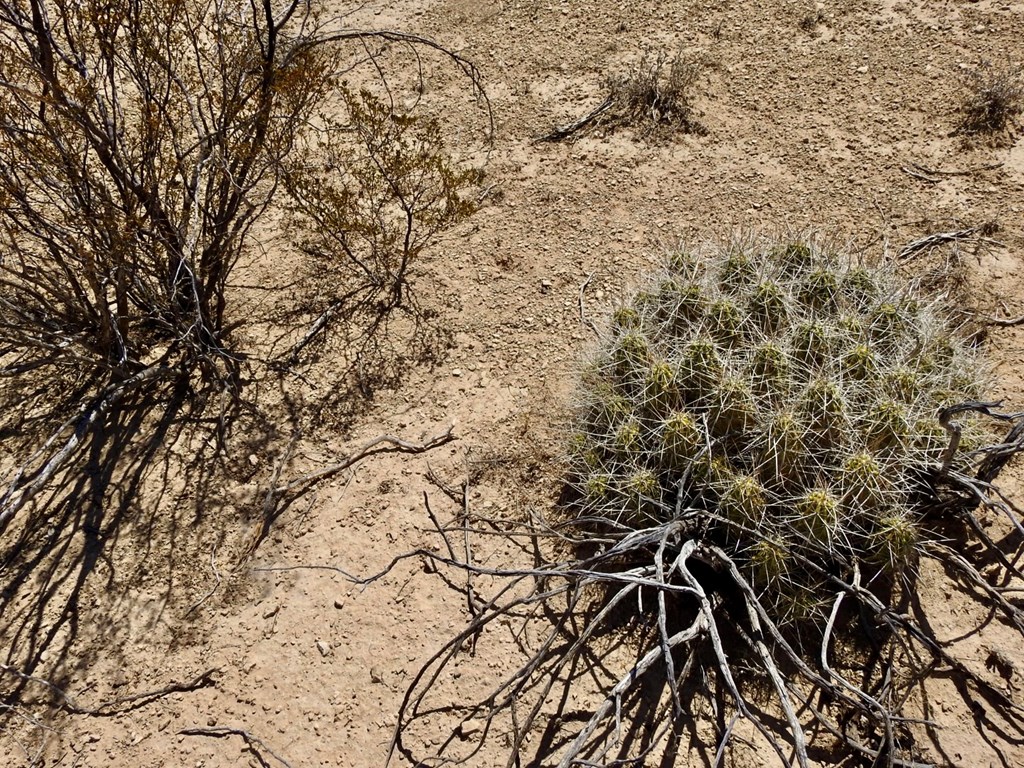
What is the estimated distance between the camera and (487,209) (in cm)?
485

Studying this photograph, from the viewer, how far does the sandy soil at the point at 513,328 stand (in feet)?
9.64

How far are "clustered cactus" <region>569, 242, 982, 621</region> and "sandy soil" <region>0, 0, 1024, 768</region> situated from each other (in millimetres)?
536

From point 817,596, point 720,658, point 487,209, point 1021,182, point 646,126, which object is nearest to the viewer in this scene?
point 720,658

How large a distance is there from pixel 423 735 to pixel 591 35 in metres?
5.34

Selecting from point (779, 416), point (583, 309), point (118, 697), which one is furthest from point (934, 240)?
point (118, 697)

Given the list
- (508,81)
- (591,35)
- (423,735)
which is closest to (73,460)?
(423,735)

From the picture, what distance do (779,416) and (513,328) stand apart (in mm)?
1819

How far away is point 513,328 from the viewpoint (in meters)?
4.20

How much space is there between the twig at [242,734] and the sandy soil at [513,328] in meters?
0.02

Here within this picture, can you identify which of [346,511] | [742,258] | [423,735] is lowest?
[423,735]

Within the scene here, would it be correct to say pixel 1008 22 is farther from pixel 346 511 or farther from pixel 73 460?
pixel 73 460

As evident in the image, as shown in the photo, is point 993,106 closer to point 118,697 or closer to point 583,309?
point 583,309

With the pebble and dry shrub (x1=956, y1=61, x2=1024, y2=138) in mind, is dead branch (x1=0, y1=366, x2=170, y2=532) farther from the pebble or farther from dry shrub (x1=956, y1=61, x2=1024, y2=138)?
dry shrub (x1=956, y1=61, x2=1024, y2=138)

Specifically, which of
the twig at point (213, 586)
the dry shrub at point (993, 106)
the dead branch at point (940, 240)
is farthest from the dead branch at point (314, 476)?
the dry shrub at point (993, 106)
